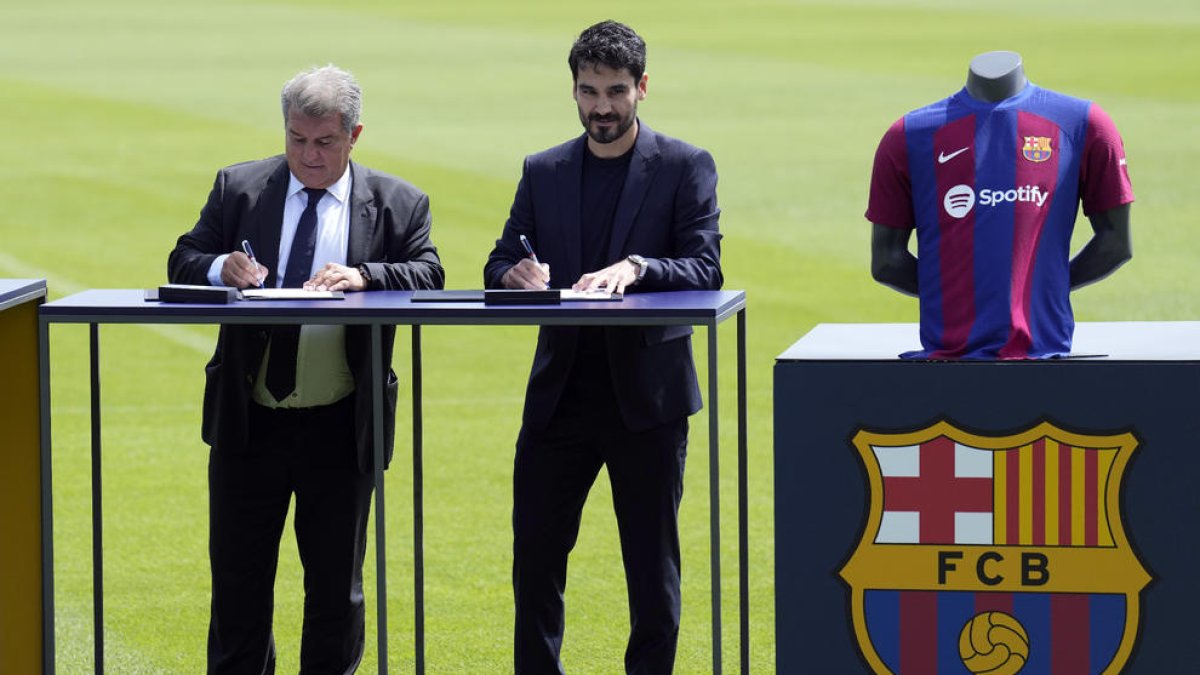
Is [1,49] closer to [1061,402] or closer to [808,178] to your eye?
[808,178]

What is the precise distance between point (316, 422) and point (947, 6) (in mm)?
29983

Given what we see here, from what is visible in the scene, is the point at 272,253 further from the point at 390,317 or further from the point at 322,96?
the point at 390,317

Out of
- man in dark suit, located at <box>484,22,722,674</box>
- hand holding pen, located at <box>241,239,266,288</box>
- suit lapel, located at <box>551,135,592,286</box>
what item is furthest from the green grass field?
hand holding pen, located at <box>241,239,266,288</box>

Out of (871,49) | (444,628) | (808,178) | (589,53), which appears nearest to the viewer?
(589,53)

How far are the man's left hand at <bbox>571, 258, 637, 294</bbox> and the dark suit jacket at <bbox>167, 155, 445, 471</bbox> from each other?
0.62 m

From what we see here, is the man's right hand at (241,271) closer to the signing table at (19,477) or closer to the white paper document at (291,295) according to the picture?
the white paper document at (291,295)

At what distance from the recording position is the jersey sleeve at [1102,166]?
519 centimetres

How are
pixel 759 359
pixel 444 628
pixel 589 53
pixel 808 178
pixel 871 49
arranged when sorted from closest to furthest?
1. pixel 589 53
2. pixel 444 628
3. pixel 759 359
4. pixel 808 178
5. pixel 871 49

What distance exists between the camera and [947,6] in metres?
34.6

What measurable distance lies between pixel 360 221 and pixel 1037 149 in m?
1.98

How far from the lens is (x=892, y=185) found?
5309 mm

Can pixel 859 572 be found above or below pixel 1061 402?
below

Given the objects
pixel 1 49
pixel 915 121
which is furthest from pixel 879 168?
pixel 1 49

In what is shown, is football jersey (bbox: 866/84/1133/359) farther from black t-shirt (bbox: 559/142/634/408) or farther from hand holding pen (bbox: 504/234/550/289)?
hand holding pen (bbox: 504/234/550/289)
